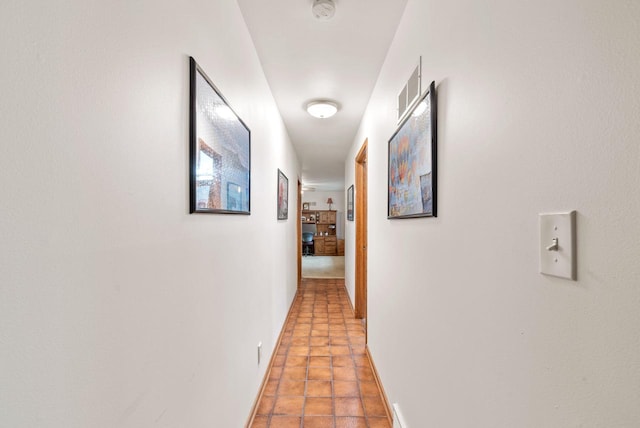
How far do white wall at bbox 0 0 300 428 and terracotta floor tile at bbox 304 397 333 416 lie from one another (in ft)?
3.03

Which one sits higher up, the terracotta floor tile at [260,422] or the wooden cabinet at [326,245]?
the wooden cabinet at [326,245]

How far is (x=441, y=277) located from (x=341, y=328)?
97.4 inches

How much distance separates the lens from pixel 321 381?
7.28 feet

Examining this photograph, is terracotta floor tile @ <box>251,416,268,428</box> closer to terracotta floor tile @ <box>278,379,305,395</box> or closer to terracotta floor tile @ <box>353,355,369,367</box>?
terracotta floor tile @ <box>278,379,305,395</box>

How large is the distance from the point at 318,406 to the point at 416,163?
1673mm

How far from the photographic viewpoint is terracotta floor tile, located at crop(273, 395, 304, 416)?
1.87m

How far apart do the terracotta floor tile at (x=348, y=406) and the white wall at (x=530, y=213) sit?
2.73ft

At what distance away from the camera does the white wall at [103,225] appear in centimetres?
44

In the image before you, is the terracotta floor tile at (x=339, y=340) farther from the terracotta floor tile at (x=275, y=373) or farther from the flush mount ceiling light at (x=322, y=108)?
the flush mount ceiling light at (x=322, y=108)

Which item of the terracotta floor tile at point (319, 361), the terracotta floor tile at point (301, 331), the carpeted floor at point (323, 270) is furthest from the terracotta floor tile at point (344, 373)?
the carpeted floor at point (323, 270)

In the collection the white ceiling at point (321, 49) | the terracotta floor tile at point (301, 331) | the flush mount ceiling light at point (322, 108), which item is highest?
the white ceiling at point (321, 49)

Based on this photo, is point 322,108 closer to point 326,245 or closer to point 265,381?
point 265,381

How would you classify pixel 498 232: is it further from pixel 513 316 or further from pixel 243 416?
pixel 243 416

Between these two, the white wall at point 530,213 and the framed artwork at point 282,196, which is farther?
the framed artwork at point 282,196
